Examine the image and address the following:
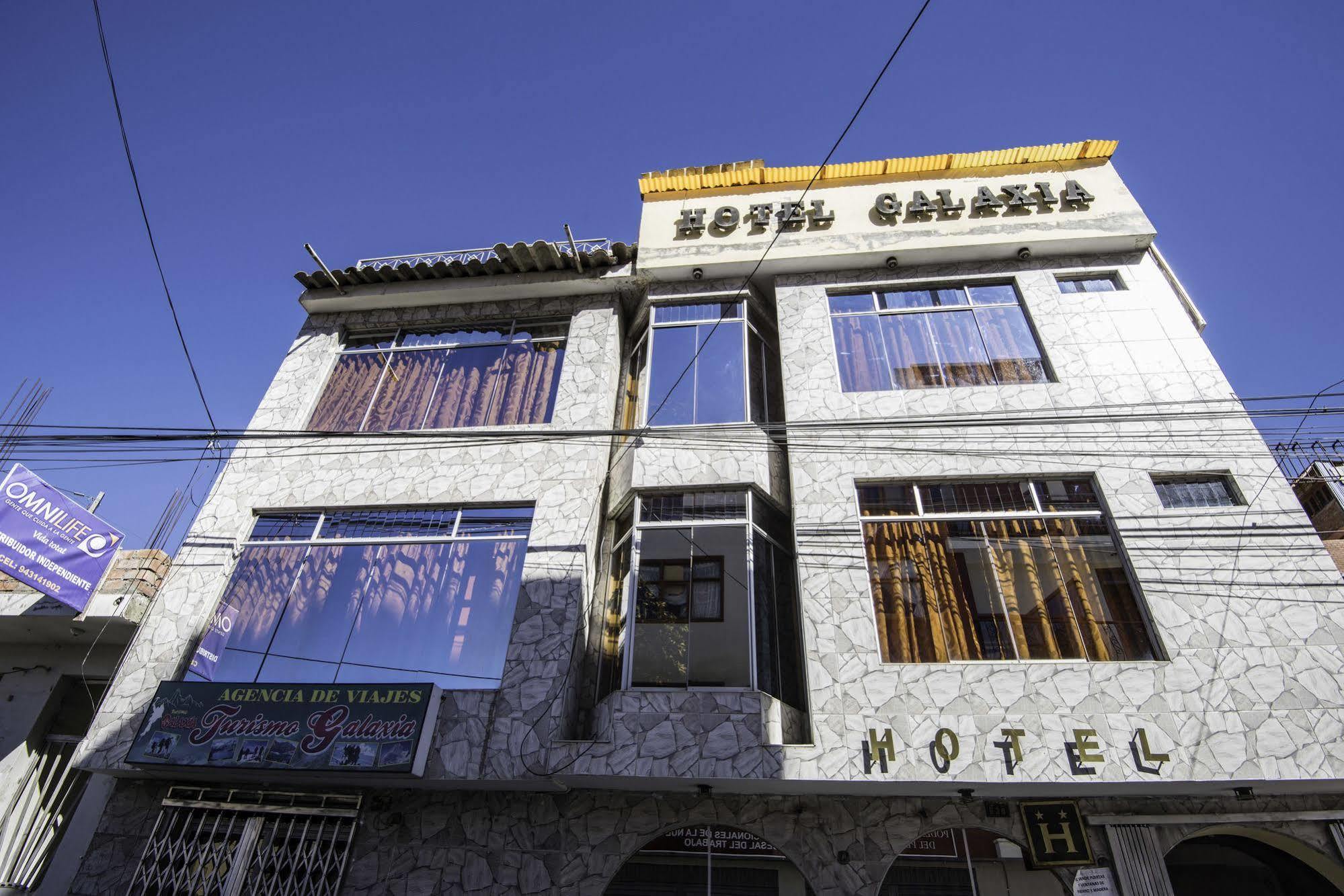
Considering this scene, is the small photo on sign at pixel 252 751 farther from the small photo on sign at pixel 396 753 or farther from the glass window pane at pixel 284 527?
the glass window pane at pixel 284 527

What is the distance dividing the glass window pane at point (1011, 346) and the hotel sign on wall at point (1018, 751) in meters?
5.52

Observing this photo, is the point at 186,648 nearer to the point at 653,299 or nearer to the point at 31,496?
the point at 31,496

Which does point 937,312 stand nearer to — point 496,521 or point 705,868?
point 496,521

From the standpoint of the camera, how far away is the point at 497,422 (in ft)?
41.4

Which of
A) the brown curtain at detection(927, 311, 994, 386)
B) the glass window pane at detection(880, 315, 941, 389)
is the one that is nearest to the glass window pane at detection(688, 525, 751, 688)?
the glass window pane at detection(880, 315, 941, 389)

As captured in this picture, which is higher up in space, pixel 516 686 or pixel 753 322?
pixel 753 322

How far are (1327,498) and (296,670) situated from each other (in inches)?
802

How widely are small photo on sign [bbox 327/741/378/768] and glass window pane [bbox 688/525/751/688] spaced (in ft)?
13.6

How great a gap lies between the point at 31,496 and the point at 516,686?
8493mm

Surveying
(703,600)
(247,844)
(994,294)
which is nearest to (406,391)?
(703,600)

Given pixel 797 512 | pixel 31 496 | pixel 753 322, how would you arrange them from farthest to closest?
pixel 753 322, pixel 31 496, pixel 797 512

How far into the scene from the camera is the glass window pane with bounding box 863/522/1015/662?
911 cm

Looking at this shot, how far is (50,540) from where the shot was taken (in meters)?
11.3

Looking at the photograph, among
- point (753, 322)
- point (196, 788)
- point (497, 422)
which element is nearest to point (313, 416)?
point (497, 422)
